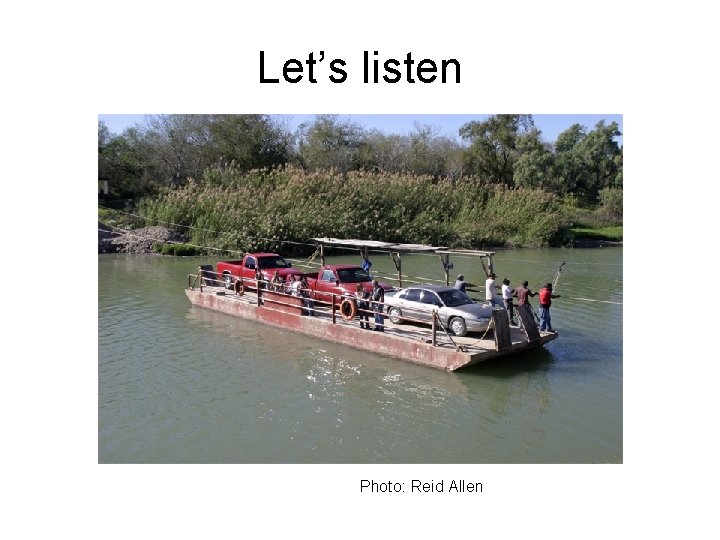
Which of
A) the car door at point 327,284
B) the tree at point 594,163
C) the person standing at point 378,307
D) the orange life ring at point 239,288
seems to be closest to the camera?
the person standing at point 378,307

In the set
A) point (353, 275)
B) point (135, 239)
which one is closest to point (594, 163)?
point (135, 239)

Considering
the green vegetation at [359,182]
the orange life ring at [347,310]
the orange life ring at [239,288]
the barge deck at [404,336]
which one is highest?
the green vegetation at [359,182]

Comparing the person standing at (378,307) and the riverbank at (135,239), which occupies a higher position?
the riverbank at (135,239)

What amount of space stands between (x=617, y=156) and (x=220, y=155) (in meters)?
41.1

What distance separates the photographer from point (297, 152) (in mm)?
67062

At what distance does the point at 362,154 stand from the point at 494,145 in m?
14.3

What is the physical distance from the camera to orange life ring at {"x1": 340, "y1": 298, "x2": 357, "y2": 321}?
58.9 ft

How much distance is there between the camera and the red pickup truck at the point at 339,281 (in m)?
19.9

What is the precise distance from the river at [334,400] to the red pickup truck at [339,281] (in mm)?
1837

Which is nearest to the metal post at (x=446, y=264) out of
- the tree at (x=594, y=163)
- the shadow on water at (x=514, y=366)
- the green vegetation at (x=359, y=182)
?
the shadow on water at (x=514, y=366)

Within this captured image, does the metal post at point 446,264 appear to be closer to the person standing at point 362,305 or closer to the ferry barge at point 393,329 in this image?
the ferry barge at point 393,329

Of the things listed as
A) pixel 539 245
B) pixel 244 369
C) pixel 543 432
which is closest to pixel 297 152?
pixel 539 245

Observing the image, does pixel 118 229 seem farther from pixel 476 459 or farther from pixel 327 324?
pixel 476 459

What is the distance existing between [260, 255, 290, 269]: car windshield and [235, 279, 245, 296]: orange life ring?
1.09m
